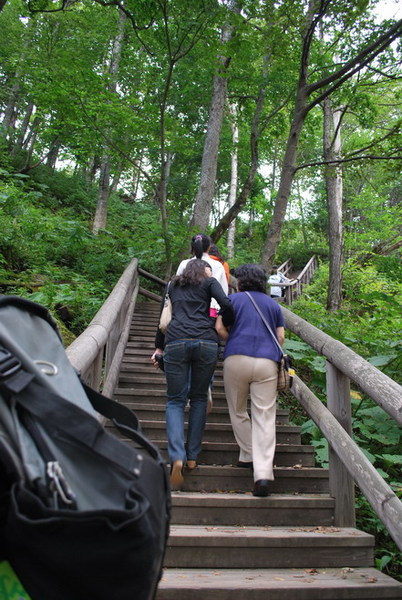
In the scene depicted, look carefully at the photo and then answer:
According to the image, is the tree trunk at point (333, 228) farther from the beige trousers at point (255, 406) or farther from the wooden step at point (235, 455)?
the beige trousers at point (255, 406)

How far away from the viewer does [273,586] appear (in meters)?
2.55

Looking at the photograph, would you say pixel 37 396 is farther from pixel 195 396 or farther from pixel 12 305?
pixel 195 396

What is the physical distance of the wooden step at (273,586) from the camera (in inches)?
97.5

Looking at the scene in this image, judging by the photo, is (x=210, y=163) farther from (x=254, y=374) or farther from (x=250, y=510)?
(x=250, y=510)

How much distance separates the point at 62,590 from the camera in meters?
0.94

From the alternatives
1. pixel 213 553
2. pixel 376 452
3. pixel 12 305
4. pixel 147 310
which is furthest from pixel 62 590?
pixel 147 310

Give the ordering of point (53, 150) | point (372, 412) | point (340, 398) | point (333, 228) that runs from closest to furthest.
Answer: point (340, 398) < point (372, 412) < point (333, 228) < point (53, 150)

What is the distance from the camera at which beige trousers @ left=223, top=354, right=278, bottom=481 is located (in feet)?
11.6

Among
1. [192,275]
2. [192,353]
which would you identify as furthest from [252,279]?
[192,353]

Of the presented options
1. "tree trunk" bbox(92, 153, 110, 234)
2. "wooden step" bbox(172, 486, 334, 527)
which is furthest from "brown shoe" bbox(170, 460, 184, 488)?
"tree trunk" bbox(92, 153, 110, 234)

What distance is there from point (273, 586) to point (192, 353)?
1.76 metres

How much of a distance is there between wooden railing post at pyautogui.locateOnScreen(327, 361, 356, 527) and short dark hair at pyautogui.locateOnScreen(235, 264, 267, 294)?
91 cm

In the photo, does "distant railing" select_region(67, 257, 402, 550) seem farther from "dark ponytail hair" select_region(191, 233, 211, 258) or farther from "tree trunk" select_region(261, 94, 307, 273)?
"tree trunk" select_region(261, 94, 307, 273)

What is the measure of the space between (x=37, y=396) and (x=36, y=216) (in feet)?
31.4
